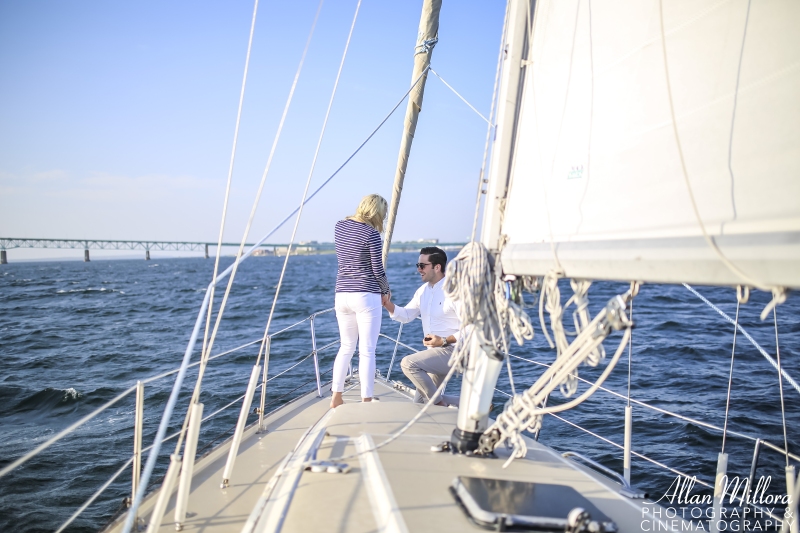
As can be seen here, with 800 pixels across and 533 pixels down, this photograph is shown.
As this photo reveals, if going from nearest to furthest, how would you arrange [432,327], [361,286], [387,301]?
[361,286] → [387,301] → [432,327]

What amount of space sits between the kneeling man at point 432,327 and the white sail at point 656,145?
5.36ft

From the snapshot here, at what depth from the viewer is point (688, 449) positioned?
5102mm

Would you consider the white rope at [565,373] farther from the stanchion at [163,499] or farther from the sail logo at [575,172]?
the stanchion at [163,499]

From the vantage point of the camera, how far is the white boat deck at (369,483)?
1850 mm

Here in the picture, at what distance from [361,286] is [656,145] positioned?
7.34ft

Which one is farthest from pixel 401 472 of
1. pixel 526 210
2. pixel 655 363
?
pixel 655 363

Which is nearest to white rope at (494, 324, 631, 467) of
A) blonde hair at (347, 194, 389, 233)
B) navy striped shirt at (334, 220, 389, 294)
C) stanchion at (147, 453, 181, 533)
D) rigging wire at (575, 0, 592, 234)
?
rigging wire at (575, 0, 592, 234)

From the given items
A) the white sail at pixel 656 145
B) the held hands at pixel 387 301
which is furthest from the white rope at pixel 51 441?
the held hands at pixel 387 301

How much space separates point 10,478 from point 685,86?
600 cm

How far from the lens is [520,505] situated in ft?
6.12

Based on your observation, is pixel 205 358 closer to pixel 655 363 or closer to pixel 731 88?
pixel 731 88

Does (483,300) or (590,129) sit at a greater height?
(590,129)

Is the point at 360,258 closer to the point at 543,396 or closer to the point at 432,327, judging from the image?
the point at 432,327

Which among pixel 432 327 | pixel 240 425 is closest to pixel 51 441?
pixel 240 425
